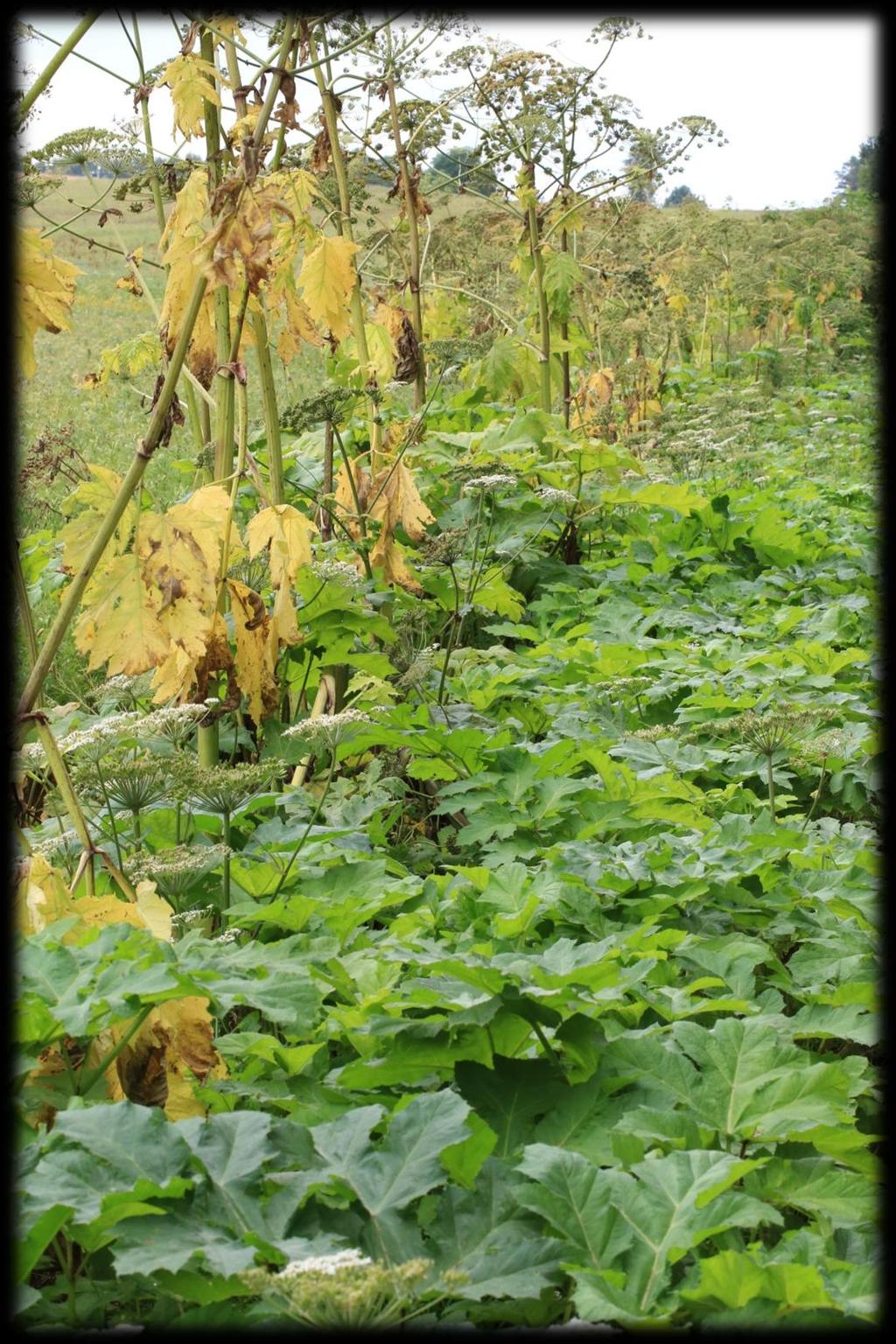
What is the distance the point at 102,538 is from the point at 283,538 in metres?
1.12

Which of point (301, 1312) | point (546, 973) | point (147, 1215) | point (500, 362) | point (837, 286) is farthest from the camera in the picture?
point (837, 286)

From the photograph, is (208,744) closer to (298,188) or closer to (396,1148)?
(298,188)

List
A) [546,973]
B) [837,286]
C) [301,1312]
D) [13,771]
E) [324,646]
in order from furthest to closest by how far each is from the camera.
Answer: [837,286] < [324,646] < [13,771] < [546,973] < [301,1312]

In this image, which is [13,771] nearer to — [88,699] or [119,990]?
[119,990]

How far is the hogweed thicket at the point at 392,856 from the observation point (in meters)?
1.58

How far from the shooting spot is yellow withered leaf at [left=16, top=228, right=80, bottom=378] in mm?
2182

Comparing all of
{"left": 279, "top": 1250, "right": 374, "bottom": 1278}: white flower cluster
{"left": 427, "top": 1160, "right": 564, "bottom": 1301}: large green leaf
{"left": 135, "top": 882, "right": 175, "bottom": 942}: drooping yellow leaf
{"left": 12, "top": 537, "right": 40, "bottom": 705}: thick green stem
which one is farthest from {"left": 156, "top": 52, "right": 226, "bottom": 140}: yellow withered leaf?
{"left": 279, "top": 1250, "right": 374, "bottom": 1278}: white flower cluster

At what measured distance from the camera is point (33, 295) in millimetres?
2215

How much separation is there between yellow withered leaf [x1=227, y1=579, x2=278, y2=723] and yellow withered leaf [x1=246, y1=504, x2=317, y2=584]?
0.29ft

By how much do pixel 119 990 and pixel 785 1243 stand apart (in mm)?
888

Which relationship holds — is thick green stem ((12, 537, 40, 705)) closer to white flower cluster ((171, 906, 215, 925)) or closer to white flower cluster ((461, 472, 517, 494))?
white flower cluster ((171, 906, 215, 925))

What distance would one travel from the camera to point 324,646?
12.2 feet

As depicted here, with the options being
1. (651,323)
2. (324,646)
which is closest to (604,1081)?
(324,646)

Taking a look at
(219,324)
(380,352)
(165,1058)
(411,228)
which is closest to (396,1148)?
(165,1058)
